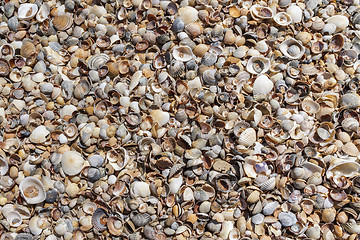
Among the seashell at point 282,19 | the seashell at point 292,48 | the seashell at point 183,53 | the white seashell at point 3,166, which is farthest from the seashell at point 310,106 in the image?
the white seashell at point 3,166

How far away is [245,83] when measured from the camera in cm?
176

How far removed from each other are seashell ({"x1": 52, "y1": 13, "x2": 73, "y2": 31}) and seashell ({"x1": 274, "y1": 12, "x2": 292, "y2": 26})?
131 centimetres

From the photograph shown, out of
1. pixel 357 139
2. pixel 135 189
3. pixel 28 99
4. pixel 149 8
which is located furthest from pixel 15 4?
pixel 357 139

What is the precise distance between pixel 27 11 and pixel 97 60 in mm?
680

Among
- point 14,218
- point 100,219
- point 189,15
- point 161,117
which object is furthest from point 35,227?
point 189,15

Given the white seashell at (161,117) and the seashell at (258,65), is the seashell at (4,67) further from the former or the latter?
the seashell at (258,65)

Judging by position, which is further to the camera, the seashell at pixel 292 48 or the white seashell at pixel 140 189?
the seashell at pixel 292 48

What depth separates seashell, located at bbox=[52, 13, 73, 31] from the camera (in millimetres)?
1990

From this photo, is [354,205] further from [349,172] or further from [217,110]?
[217,110]

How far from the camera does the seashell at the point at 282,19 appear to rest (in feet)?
6.22

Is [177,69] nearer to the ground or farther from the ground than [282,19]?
nearer to the ground

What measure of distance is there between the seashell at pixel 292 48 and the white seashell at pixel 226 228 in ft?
3.32

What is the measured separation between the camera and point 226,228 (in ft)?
4.95

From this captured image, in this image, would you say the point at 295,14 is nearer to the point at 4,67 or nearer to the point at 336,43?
the point at 336,43
